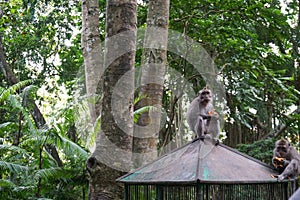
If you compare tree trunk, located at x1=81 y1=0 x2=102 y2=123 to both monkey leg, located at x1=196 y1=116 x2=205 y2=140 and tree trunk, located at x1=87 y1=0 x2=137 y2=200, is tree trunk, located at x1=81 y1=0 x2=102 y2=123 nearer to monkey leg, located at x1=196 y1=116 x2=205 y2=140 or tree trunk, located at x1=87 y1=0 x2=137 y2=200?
tree trunk, located at x1=87 y1=0 x2=137 y2=200

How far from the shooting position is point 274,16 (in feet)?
26.9

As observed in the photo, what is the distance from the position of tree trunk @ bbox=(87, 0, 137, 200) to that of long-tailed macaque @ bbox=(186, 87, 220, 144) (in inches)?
26.0

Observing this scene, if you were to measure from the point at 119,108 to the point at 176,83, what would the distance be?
191 inches

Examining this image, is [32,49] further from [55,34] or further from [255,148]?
[255,148]

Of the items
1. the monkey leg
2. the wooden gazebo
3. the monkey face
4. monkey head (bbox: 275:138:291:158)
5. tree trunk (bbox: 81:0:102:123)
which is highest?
tree trunk (bbox: 81:0:102:123)

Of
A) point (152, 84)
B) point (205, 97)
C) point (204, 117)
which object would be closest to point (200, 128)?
point (204, 117)

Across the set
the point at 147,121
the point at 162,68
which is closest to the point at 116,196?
the point at 147,121

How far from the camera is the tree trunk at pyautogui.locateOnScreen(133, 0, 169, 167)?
17.4 ft

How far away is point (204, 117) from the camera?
4.00 meters

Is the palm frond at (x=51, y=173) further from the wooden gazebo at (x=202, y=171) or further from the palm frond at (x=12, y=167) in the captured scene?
the wooden gazebo at (x=202, y=171)

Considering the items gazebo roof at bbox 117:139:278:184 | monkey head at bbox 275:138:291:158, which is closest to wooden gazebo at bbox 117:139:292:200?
A: gazebo roof at bbox 117:139:278:184

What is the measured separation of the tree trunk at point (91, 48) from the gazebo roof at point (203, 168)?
2378mm

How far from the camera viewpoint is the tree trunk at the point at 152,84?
5.30 metres

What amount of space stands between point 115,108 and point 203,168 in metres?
1.27
